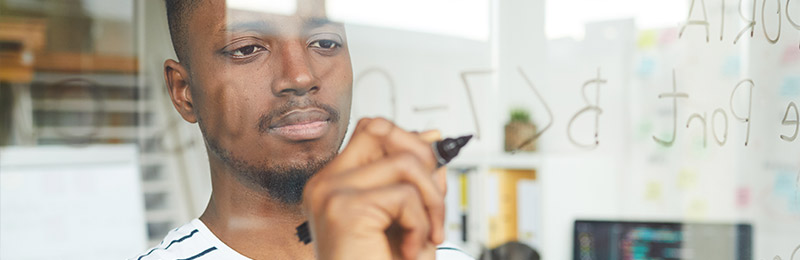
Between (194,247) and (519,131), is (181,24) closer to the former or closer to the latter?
(194,247)

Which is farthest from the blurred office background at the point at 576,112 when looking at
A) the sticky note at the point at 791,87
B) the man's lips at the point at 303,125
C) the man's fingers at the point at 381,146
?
the man's fingers at the point at 381,146

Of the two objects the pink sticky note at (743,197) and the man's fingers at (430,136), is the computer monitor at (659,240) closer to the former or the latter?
the pink sticky note at (743,197)

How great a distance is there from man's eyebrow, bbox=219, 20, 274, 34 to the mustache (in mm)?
82

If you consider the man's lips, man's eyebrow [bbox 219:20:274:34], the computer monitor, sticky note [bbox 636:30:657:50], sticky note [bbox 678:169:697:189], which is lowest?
the computer monitor

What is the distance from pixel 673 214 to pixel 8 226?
3.71ft

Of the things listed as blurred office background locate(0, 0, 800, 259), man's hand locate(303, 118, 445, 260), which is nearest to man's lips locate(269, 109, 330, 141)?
blurred office background locate(0, 0, 800, 259)

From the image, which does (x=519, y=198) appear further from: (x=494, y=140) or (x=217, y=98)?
(x=217, y=98)

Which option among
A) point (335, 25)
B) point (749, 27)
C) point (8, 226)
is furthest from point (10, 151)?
point (749, 27)

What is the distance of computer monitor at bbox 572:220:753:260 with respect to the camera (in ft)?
2.45

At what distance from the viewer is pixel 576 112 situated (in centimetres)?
78

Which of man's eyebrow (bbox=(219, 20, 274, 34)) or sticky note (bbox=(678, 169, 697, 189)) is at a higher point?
man's eyebrow (bbox=(219, 20, 274, 34))

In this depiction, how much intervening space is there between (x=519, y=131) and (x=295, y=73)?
302 millimetres

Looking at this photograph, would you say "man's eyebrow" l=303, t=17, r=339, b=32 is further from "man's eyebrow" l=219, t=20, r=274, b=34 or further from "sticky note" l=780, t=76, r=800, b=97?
"sticky note" l=780, t=76, r=800, b=97

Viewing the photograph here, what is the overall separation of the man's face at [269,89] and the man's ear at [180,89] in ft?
0.04
